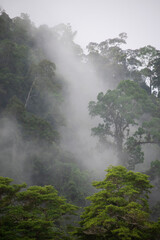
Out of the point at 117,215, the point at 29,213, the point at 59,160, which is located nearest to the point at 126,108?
the point at 59,160

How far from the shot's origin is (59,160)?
24656 mm

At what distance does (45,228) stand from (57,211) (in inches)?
50.9

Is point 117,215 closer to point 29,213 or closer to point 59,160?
point 29,213

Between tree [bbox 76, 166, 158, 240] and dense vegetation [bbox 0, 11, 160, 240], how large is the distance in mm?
33

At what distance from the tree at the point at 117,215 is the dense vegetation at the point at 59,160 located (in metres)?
0.03

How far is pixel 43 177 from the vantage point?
75.7ft

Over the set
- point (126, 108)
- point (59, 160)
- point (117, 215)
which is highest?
point (126, 108)

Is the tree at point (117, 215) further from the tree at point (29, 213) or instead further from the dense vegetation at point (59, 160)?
the tree at point (29, 213)

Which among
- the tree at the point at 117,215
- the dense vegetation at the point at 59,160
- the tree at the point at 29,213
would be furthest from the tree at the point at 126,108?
the tree at the point at 29,213

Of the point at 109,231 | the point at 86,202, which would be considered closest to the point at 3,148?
the point at 86,202

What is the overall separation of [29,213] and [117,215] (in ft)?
11.4

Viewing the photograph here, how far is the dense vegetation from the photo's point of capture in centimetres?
797

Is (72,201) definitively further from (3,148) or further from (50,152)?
(3,148)

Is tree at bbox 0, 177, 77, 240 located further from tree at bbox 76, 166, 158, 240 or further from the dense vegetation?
tree at bbox 76, 166, 158, 240
